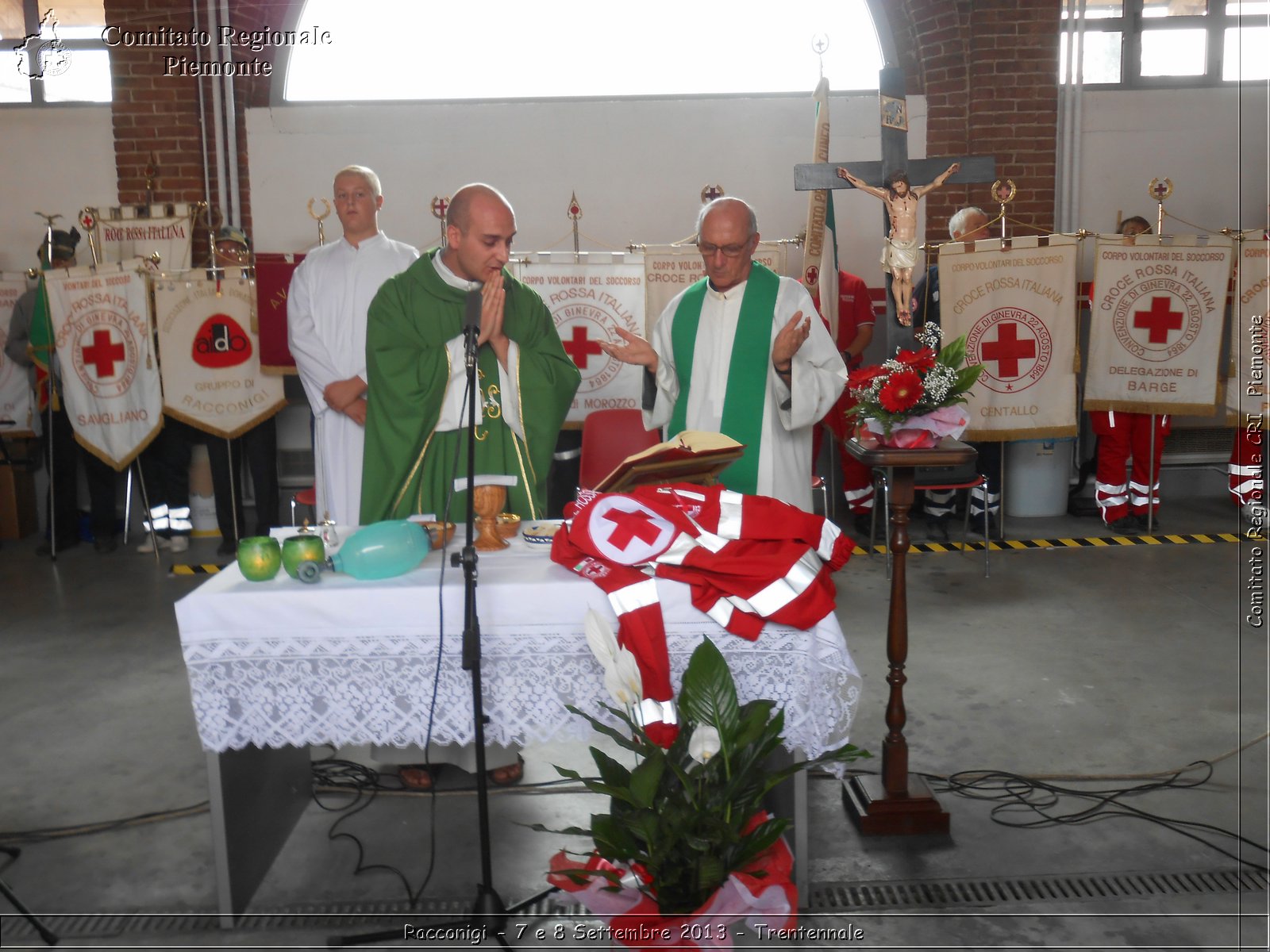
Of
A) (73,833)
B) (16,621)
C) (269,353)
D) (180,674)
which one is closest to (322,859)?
(73,833)

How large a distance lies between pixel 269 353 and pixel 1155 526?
5.48m

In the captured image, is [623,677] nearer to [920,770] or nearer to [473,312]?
[473,312]

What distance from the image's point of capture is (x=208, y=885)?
9.31 ft

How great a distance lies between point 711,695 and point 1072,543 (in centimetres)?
482

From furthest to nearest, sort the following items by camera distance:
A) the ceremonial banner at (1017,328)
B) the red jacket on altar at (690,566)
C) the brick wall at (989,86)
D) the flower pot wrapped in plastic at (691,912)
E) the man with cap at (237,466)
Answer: the brick wall at (989,86) < the man with cap at (237,466) < the ceremonial banner at (1017,328) < the red jacket on altar at (690,566) < the flower pot wrapped in plastic at (691,912)

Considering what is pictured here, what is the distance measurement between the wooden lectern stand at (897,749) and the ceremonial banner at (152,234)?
5514mm

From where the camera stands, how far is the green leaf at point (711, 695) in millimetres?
2350

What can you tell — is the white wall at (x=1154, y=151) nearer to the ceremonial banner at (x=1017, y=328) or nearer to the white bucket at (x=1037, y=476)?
the ceremonial banner at (x=1017, y=328)

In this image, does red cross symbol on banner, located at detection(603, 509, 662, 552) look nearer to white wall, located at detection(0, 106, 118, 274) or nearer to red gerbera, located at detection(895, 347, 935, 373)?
red gerbera, located at detection(895, 347, 935, 373)

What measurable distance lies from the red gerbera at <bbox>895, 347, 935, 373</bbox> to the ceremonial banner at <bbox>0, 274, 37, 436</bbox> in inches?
240

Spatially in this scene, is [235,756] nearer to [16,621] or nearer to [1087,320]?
[16,621]

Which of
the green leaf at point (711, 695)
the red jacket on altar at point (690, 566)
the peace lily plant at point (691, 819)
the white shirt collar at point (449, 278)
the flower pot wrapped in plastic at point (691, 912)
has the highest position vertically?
the white shirt collar at point (449, 278)

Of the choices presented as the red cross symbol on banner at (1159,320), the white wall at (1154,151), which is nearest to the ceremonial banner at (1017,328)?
the red cross symbol on banner at (1159,320)

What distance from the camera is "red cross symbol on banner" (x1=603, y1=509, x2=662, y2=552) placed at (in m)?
2.52
